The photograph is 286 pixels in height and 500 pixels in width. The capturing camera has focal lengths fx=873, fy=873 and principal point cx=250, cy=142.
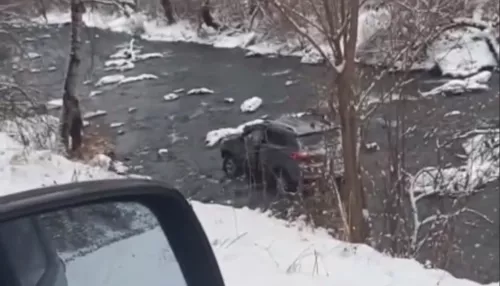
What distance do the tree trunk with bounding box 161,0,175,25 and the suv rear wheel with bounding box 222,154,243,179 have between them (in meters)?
7.65

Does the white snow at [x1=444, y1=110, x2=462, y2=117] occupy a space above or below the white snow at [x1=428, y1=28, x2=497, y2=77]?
below

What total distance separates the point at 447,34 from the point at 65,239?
12974mm

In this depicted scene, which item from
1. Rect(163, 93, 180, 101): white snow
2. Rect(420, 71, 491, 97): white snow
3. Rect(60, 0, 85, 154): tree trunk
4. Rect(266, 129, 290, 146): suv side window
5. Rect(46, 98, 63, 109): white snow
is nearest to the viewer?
Rect(266, 129, 290, 146): suv side window

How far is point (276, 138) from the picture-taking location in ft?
47.9

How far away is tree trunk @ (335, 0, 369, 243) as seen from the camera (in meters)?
10.2

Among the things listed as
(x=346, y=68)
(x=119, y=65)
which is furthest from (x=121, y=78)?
(x=346, y=68)

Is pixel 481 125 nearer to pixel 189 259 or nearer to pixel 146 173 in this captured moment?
pixel 146 173

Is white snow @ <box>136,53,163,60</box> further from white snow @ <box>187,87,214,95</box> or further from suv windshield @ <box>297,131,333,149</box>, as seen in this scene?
suv windshield @ <box>297,131,333,149</box>

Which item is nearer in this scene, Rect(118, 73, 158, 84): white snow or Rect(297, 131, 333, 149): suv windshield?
Rect(297, 131, 333, 149): suv windshield

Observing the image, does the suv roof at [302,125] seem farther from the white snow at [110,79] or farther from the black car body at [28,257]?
the black car body at [28,257]

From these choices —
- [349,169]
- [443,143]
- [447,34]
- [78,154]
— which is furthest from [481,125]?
[78,154]

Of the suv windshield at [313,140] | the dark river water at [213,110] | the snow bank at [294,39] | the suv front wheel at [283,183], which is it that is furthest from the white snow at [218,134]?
the suv front wheel at [283,183]

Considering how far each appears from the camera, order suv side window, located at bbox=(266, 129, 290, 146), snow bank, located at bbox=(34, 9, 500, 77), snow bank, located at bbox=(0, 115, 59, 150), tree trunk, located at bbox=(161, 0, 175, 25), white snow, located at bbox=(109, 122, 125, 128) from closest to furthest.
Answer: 1. snow bank, located at bbox=(0, 115, 59, 150)
2. snow bank, located at bbox=(34, 9, 500, 77)
3. suv side window, located at bbox=(266, 129, 290, 146)
4. white snow, located at bbox=(109, 122, 125, 128)
5. tree trunk, located at bbox=(161, 0, 175, 25)

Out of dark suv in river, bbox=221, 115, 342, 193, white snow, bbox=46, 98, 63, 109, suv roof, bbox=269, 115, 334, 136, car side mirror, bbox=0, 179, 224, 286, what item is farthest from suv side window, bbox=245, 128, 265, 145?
car side mirror, bbox=0, 179, 224, 286
